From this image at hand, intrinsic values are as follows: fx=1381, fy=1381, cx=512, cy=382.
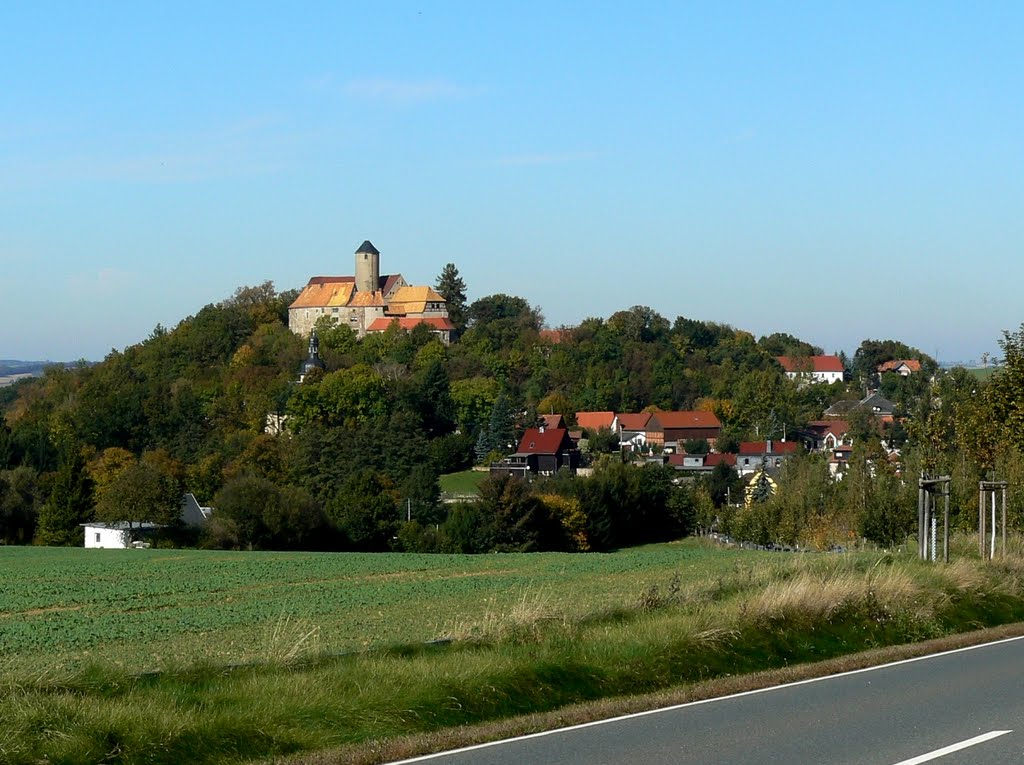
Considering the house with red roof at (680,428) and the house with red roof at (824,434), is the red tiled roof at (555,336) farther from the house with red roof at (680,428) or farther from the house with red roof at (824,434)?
the house with red roof at (824,434)

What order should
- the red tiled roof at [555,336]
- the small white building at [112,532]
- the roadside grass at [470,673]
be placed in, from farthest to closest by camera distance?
A: the red tiled roof at [555,336], the small white building at [112,532], the roadside grass at [470,673]

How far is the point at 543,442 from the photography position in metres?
145

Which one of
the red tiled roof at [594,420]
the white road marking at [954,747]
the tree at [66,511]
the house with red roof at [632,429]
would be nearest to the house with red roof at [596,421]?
the red tiled roof at [594,420]

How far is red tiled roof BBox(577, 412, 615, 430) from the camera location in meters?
173

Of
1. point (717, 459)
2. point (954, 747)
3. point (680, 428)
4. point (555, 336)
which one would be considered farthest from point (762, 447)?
point (954, 747)

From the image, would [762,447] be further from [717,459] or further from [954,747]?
[954,747]

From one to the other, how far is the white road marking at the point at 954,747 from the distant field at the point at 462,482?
112561 millimetres

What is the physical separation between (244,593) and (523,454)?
110 m

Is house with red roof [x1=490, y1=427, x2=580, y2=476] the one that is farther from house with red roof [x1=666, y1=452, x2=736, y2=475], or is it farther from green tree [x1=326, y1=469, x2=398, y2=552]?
green tree [x1=326, y1=469, x2=398, y2=552]

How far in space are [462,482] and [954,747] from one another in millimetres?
124270

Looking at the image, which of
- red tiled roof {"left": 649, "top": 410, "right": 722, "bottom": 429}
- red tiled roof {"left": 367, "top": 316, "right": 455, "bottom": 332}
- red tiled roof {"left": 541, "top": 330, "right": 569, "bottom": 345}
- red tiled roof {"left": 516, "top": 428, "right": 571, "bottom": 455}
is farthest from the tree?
red tiled roof {"left": 541, "top": 330, "right": 569, "bottom": 345}

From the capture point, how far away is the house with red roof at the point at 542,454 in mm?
142275

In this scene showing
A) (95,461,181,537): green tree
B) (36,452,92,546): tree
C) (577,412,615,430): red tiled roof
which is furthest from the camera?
(577,412,615,430): red tiled roof

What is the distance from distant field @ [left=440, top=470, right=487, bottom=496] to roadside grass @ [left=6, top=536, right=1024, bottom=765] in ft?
348
